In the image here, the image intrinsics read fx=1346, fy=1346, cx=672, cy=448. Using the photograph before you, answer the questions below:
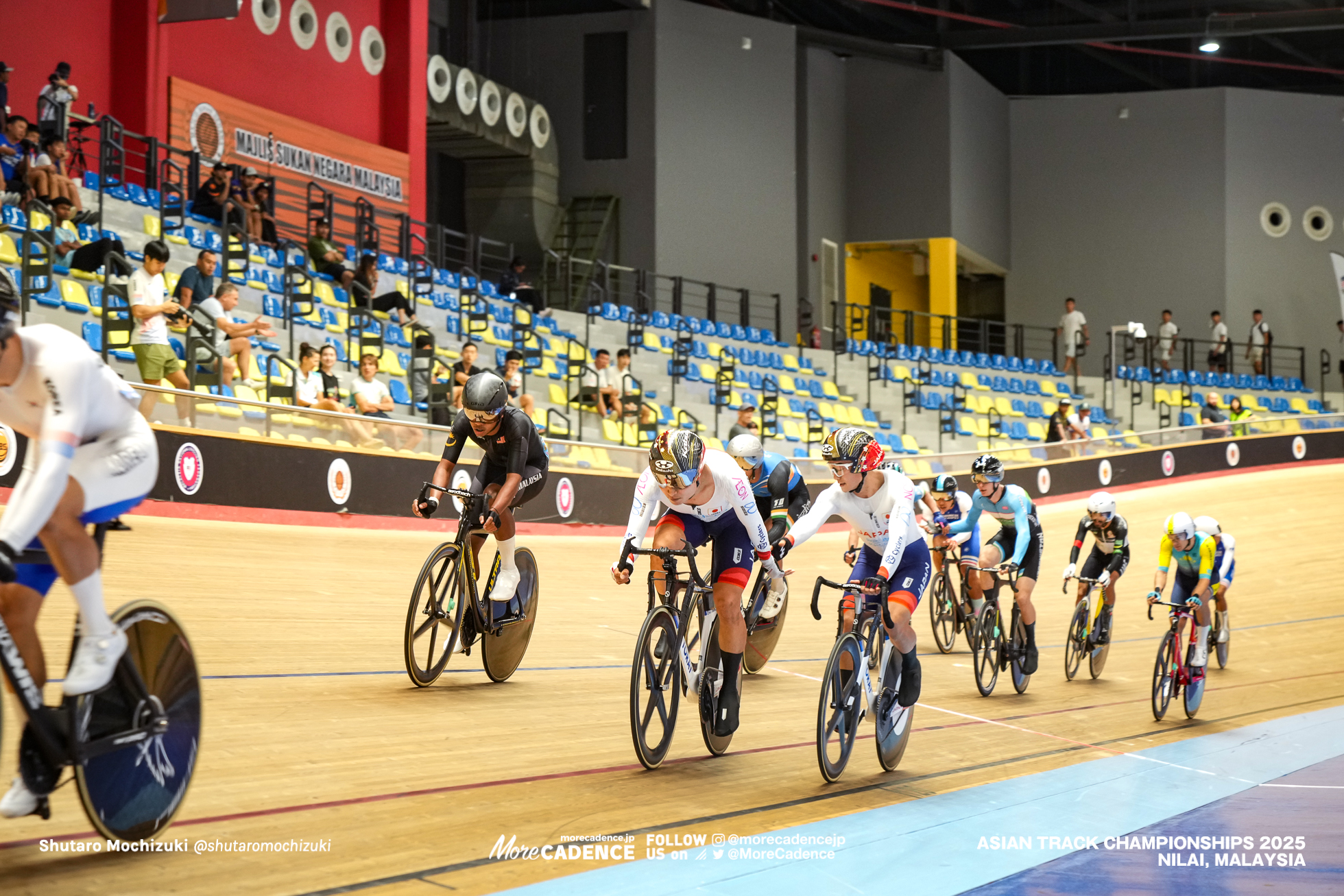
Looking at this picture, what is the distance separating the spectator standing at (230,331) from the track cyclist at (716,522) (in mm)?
5444

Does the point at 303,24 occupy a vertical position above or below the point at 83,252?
above

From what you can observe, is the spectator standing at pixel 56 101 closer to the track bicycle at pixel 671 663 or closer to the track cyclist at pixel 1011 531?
the track cyclist at pixel 1011 531

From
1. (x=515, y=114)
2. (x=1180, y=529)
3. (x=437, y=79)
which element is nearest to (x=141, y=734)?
(x=1180, y=529)

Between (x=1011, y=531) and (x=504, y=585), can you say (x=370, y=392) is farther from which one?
(x=504, y=585)

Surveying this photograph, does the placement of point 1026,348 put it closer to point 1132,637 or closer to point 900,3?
point 900,3

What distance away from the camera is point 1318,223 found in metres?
28.1

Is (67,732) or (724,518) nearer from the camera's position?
(67,732)

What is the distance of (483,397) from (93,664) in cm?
266

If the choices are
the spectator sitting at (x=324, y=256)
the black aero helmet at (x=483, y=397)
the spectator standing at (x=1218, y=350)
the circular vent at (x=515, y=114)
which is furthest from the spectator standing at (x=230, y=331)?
the spectator standing at (x=1218, y=350)

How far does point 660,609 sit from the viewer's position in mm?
4809

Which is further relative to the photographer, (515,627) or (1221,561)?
(1221,561)

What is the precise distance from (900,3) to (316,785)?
2287 cm

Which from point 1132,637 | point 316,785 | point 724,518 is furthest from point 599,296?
point 316,785

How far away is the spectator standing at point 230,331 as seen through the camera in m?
9.83
